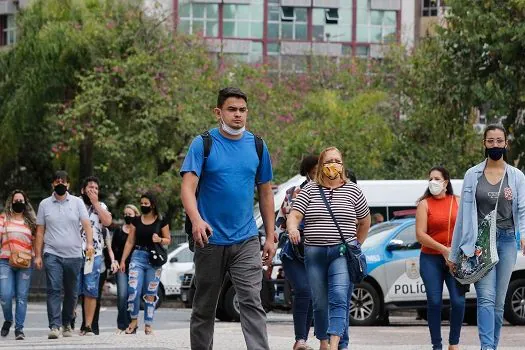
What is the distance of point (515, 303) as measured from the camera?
2228cm

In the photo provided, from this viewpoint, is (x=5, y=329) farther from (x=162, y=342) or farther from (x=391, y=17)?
(x=391, y=17)

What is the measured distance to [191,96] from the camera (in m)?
45.9

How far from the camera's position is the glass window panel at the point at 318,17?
275 ft

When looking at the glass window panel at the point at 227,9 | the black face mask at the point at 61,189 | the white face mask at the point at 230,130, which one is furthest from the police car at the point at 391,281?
the glass window panel at the point at 227,9

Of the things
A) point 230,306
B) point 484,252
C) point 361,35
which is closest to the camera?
point 484,252

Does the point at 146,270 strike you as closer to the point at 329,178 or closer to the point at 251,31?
the point at 329,178

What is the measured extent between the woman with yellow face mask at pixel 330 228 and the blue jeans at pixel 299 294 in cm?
96

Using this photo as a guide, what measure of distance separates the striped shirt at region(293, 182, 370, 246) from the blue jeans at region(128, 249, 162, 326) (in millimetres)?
4837

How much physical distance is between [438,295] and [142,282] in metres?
4.84

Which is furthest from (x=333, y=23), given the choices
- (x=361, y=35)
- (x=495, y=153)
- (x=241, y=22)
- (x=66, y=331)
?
(x=495, y=153)

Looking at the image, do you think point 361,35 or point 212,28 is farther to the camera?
point 361,35

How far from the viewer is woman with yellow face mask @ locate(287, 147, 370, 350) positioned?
536 inches

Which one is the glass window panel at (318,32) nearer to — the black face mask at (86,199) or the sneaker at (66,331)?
the black face mask at (86,199)

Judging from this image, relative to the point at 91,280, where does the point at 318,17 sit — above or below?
above
